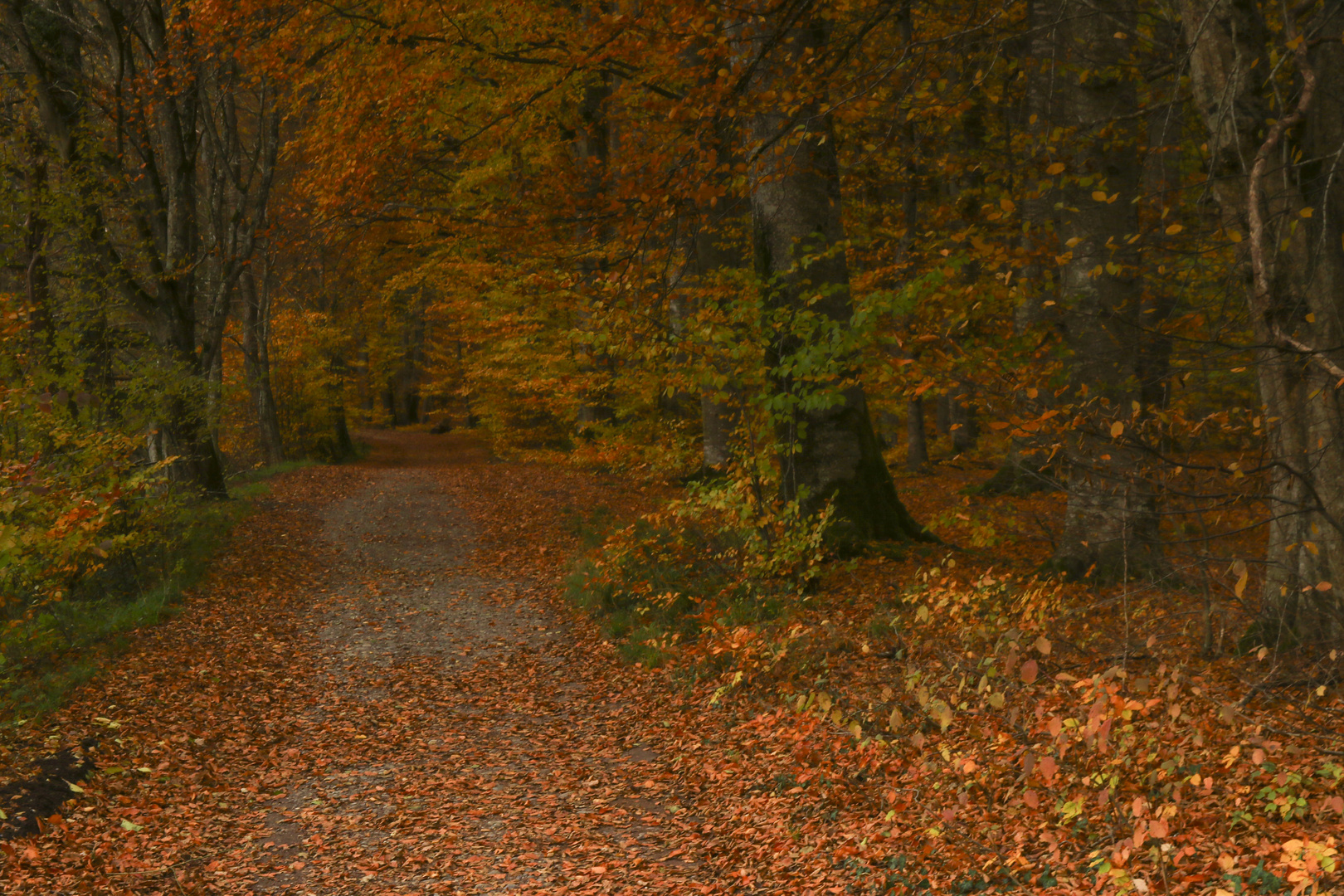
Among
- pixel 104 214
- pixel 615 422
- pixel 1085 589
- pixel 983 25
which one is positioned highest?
pixel 104 214

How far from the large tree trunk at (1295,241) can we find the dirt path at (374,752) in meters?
3.59

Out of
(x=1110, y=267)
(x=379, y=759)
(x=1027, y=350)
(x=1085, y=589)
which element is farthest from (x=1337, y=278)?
(x=379, y=759)

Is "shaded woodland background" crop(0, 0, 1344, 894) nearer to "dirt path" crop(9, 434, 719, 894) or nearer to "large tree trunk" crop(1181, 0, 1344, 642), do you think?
"large tree trunk" crop(1181, 0, 1344, 642)

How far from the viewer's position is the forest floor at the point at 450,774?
4656mm

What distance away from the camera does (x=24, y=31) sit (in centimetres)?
1161

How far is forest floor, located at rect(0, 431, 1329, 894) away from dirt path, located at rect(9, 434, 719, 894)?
0.02m

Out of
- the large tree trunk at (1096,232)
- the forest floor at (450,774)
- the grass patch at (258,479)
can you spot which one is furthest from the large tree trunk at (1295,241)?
the grass patch at (258,479)

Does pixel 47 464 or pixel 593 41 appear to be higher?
pixel 593 41

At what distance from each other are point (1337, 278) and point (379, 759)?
643 cm

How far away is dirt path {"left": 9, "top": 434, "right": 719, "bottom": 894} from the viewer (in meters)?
5.03

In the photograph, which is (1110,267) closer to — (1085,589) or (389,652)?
(1085,589)

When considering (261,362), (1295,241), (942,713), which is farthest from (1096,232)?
(261,362)

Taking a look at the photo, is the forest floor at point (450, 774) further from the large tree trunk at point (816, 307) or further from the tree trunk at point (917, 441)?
the tree trunk at point (917, 441)

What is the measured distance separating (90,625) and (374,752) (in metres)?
3.85
